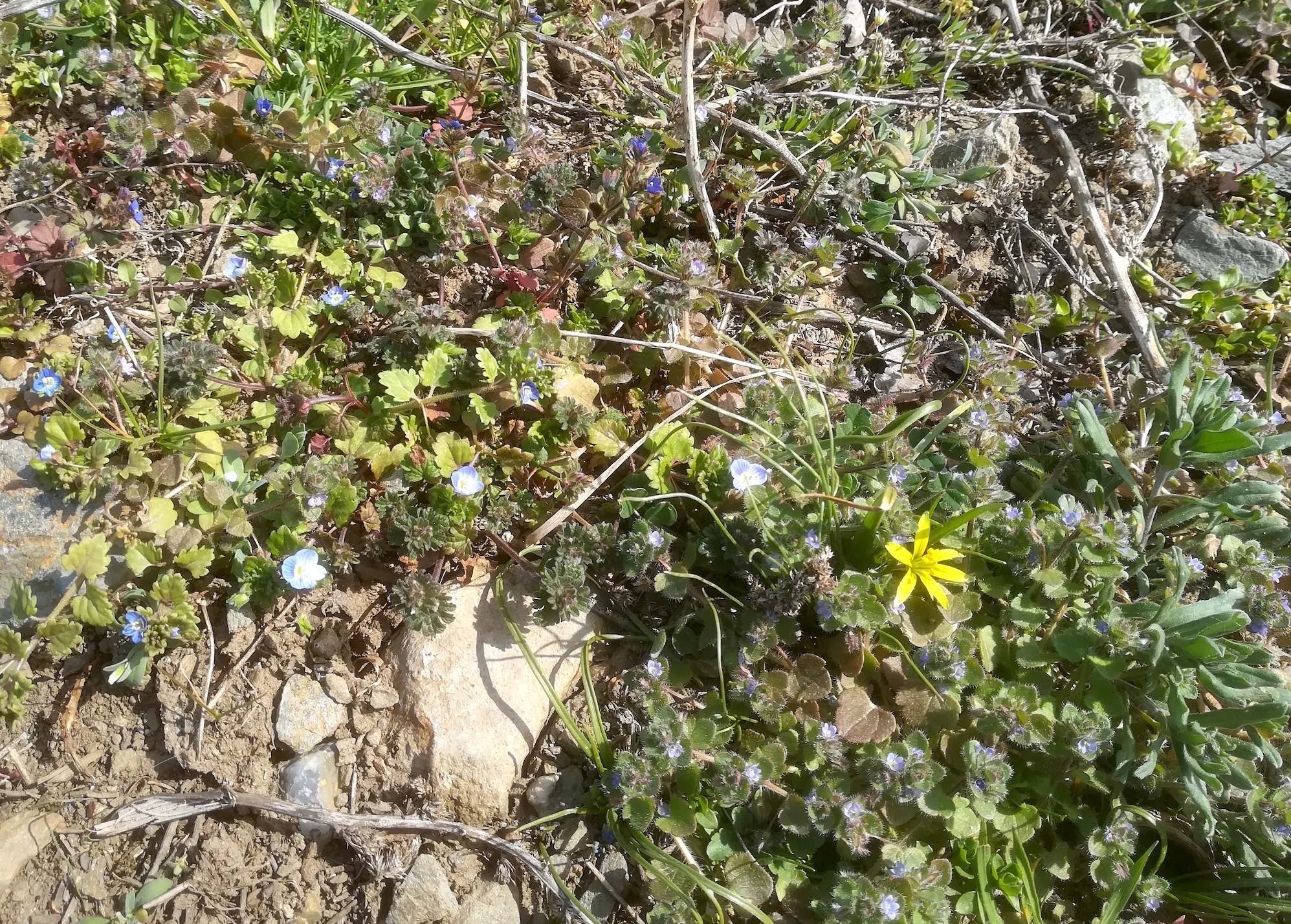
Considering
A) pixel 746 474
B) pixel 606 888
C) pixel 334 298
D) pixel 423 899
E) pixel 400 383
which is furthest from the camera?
pixel 334 298

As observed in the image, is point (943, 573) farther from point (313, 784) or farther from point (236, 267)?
point (236, 267)

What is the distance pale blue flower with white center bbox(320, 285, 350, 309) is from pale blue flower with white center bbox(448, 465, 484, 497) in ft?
2.75

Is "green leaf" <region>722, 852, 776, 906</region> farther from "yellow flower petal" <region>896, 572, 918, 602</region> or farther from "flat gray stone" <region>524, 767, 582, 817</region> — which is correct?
"yellow flower petal" <region>896, 572, 918, 602</region>

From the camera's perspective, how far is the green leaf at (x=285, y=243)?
3102 millimetres

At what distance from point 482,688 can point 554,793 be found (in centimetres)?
40

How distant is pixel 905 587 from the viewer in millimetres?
2445

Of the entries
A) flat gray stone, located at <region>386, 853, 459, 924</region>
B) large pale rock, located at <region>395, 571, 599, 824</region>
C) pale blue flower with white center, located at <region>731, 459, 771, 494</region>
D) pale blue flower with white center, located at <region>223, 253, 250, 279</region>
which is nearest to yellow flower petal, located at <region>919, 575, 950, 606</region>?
pale blue flower with white center, located at <region>731, 459, 771, 494</region>

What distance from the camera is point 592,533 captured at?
2.72 meters

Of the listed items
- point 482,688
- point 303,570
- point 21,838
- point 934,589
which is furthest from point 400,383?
point 934,589

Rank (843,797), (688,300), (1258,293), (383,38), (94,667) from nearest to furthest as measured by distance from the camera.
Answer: (843,797), (94,667), (688,300), (383,38), (1258,293)

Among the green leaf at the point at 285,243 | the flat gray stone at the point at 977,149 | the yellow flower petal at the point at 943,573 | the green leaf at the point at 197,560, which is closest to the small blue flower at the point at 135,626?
the green leaf at the point at 197,560

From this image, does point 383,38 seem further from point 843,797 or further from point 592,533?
point 843,797

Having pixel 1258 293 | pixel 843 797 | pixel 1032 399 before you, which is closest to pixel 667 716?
pixel 843 797

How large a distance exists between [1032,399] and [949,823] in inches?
72.8
